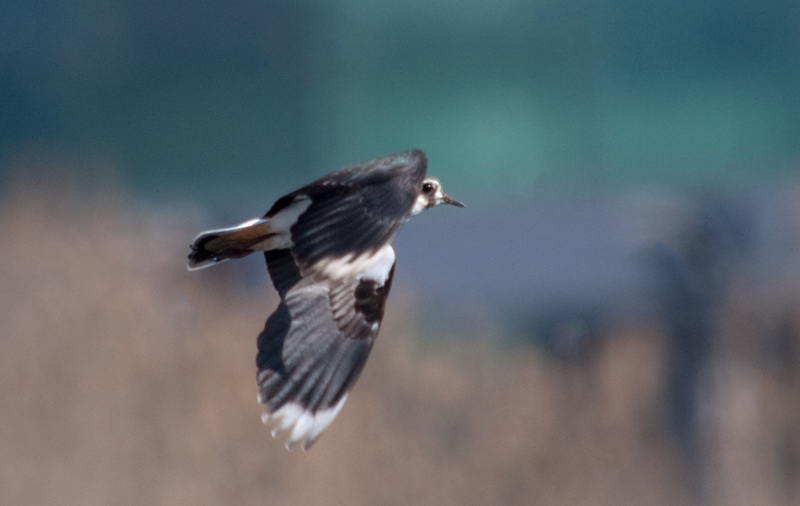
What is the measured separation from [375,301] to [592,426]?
2.65 m

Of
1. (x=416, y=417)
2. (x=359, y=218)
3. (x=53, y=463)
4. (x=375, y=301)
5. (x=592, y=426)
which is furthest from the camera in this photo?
(x=592, y=426)

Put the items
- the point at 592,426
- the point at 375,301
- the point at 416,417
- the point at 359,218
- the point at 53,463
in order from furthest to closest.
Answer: the point at 592,426
the point at 416,417
the point at 53,463
the point at 375,301
the point at 359,218

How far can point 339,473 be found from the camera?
10.6ft

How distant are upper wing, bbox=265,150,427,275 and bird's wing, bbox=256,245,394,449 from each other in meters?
0.15

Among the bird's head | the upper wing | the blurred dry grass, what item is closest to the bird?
the upper wing

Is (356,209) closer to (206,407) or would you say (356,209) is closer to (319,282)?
(319,282)

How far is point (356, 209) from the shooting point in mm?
1090

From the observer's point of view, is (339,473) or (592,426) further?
(592,426)

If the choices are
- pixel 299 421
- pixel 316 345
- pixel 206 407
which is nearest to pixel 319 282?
pixel 316 345

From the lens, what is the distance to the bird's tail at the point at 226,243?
1.24 meters

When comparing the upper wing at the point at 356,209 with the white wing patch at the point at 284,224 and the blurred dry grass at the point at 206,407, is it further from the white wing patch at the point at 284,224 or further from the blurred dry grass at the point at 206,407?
the blurred dry grass at the point at 206,407

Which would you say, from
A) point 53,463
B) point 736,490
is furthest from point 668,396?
point 53,463

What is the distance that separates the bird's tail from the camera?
124 cm

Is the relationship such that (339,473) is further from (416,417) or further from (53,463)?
(53,463)
